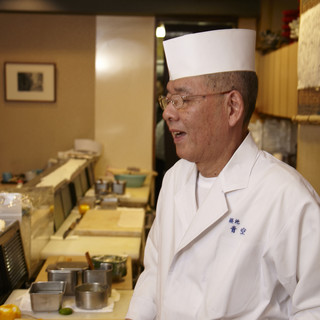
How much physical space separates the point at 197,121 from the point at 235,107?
0.13 meters

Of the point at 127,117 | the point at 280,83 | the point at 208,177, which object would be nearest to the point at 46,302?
the point at 208,177

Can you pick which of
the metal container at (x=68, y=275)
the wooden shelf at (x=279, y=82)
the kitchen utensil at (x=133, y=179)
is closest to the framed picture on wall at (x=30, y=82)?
the kitchen utensil at (x=133, y=179)

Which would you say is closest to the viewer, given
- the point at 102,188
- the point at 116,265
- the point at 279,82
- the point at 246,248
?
the point at 246,248

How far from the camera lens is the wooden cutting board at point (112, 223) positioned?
3934 millimetres

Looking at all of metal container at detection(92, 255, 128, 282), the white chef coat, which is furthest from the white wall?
the white chef coat

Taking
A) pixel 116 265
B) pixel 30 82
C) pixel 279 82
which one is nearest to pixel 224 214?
pixel 116 265

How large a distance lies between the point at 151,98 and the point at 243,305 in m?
5.41

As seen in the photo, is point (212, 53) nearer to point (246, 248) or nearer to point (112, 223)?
point (246, 248)

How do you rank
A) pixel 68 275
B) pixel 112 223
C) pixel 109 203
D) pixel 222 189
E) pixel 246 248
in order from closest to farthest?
1. pixel 246 248
2. pixel 222 189
3. pixel 68 275
4. pixel 112 223
5. pixel 109 203

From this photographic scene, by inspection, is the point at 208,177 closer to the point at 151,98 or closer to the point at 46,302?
the point at 46,302

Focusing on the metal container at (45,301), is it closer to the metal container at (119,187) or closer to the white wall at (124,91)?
the metal container at (119,187)

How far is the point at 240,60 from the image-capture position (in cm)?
182

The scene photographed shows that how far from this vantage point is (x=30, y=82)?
684cm

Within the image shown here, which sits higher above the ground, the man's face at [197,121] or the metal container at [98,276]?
the man's face at [197,121]
